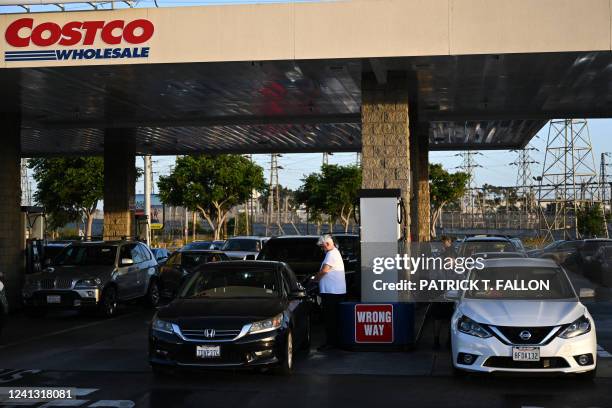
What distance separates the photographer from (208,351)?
994cm

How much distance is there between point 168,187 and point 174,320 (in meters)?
46.4

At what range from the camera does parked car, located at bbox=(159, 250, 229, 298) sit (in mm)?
22230

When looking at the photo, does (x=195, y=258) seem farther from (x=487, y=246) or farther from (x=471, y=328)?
(x=471, y=328)

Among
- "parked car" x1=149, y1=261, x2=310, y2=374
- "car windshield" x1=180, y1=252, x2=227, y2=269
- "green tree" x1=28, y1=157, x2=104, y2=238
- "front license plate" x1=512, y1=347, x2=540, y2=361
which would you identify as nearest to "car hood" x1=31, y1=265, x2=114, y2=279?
"car windshield" x1=180, y1=252, x2=227, y2=269

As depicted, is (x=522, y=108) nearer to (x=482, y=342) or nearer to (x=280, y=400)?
(x=482, y=342)

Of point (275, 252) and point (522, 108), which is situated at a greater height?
point (522, 108)

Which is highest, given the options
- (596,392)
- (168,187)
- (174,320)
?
(168,187)

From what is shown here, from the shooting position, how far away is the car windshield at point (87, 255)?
62.6 ft

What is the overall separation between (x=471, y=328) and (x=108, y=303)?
34.6 ft

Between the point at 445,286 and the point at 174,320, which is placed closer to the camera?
the point at 174,320

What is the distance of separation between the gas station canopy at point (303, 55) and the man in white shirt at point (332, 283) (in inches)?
144

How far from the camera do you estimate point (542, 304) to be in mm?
10469

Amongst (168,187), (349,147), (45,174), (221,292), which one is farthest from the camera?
(168,187)

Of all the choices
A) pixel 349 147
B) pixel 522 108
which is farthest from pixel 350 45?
pixel 349 147
